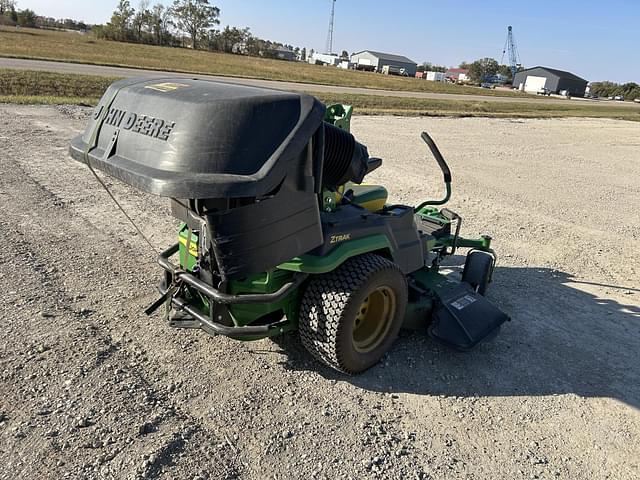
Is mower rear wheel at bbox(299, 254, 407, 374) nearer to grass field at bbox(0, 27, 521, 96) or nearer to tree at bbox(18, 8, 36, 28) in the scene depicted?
grass field at bbox(0, 27, 521, 96)

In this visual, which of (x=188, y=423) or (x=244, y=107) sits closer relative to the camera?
(x=244, y=107)

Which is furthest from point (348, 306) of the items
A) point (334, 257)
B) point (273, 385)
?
point (273, 385)

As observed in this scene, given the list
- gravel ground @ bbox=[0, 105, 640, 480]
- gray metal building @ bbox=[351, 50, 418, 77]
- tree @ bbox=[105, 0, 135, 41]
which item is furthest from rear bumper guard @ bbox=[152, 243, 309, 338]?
gray metal building @ bbox=[351, 50, 418, 77]

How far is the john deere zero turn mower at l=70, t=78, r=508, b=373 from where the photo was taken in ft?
7.88

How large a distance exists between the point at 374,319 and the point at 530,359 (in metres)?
1.24

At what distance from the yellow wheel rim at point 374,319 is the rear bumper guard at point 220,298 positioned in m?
0.58

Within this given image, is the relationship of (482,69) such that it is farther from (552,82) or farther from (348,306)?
(348,306)

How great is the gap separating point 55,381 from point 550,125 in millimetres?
21692

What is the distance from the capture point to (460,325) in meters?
3.66

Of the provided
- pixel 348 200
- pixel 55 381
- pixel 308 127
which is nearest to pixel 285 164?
pixel 308 127

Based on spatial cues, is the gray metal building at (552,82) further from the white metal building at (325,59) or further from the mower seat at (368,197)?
the mower seat at (368,197)

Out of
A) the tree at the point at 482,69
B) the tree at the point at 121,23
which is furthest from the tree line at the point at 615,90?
the tree at the point at 121,23

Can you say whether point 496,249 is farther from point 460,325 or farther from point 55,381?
point 55,381

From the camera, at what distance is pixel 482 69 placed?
92.8m
